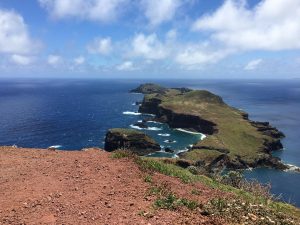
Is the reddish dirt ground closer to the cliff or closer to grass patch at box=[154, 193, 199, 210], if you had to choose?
the cliff

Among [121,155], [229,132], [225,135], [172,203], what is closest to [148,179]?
[172,203]

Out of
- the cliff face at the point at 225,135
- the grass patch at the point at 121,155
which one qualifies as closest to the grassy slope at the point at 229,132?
the cliff face at the point at 225,135

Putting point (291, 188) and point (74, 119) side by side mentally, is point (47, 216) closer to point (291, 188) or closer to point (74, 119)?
point (291, 188)

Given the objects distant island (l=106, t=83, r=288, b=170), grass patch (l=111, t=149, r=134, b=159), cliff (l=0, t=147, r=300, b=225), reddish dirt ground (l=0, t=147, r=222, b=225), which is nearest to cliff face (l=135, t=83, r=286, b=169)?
distant island (l=106, t=83, r=288, b=170)

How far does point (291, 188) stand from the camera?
3688 inches

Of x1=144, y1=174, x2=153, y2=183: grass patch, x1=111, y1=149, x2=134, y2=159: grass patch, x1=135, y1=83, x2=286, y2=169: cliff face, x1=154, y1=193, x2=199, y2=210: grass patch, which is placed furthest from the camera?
x1=135, y1=83, x2=286, y2=169: cliff face

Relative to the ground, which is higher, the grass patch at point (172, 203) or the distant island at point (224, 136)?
the grass patch at point (172, 203)

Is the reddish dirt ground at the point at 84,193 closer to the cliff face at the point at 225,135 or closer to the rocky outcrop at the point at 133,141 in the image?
the cliff face at the point at 225,135

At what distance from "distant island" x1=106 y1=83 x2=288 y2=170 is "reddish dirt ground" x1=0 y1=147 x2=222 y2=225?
55720 millimetres

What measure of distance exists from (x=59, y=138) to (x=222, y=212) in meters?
130

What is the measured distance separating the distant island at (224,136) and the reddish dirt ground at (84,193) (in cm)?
5572

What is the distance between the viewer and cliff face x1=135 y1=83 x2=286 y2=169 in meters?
115

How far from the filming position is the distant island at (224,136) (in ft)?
374

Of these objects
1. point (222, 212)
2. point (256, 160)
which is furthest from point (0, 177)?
point (256, 160)
